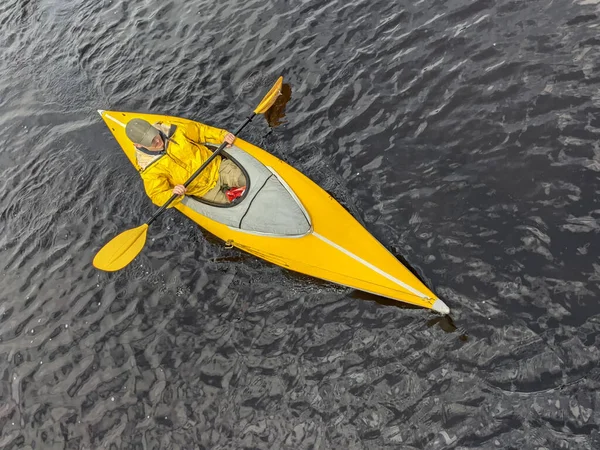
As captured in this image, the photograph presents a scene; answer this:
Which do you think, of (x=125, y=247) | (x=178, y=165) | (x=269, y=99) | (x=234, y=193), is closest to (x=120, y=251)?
(x=125, y=247)

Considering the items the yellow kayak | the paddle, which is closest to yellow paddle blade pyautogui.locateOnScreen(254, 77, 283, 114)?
the yellow kayak

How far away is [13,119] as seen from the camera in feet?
40.6

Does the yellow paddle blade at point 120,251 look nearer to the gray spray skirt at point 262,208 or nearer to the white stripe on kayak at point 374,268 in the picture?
the gray spray skirt at point 262,208

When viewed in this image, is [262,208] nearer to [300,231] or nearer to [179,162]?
[300,231]

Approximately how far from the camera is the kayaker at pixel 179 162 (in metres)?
7.36

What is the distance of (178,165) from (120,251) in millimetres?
1686

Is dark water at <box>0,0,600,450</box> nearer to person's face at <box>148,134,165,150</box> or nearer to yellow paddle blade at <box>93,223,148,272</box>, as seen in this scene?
yellow paddle blade at <box>93,223,148,272</box>

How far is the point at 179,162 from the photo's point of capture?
303 inches

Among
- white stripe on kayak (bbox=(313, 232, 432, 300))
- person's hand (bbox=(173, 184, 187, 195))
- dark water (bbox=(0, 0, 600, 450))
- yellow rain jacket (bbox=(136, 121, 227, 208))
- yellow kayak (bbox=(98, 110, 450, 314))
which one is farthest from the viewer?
yellow rain jacket (bbox=(136, 121, 227, 208))

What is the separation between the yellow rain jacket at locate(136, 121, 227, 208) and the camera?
7535 millimetres

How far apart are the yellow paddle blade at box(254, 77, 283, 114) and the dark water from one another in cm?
51

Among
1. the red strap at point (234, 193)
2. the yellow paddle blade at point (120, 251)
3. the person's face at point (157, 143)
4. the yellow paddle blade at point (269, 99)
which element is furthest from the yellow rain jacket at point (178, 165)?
the yellow paddle blade at point (269, 99)

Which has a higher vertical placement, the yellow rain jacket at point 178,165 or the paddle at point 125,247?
the yellow rain jacket at point 178,165

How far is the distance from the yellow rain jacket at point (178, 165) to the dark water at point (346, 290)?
3.39 ft
